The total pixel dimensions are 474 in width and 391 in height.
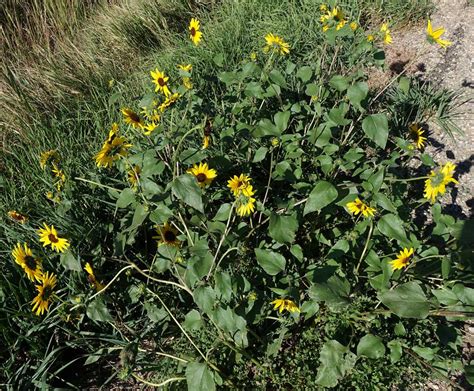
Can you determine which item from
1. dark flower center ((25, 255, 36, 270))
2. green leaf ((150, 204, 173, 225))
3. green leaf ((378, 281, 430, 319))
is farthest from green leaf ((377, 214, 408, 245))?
dark flower center ((25, 255, 36, 270))

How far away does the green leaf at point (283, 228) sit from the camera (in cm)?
181

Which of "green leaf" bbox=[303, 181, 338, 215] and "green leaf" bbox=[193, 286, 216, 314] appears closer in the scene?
"green leaf" bbox=[193, 286, 216, 314]

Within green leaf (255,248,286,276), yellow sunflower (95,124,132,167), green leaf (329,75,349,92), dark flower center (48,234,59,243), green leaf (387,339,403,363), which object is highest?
yellow sunflower (95,124,132,167)

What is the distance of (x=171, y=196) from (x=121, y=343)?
2.35ft

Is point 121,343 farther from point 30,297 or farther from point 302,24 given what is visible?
point 302,24

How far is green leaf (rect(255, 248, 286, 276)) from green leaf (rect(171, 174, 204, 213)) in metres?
0.35

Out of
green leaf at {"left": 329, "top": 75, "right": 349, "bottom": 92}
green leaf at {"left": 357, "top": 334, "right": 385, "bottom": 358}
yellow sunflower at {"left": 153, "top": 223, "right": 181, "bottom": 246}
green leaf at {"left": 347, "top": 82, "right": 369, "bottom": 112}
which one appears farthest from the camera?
green leaf at {"left": 329, "top": 75, "right": 349, "bottom": 92}

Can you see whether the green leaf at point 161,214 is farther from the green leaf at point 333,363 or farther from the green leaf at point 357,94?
the green leaf at point 357,94

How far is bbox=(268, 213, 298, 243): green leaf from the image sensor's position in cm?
181

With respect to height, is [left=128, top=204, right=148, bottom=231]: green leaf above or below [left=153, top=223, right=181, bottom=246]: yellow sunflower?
above

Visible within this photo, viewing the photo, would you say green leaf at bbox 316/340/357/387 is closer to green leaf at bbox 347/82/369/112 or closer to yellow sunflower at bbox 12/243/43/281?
green leaf at bbox 347/82/369/112

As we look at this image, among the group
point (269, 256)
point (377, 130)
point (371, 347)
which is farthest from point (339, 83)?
point (371, 347)

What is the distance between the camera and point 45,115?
11.2 feet

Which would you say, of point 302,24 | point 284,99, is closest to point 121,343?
point 284,99
